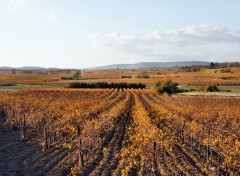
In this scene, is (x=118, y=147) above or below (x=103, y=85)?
below

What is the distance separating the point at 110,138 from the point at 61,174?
295 inches

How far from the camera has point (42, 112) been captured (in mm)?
23453

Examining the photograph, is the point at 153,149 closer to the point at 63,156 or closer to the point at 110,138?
the point at 63,156

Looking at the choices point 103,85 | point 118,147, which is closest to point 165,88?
point 103,85

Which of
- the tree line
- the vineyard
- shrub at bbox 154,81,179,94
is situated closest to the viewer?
the vineyard

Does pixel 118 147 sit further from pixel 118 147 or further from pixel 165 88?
pixel 165 88

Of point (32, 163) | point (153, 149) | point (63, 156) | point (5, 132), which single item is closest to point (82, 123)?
point (63, 156)

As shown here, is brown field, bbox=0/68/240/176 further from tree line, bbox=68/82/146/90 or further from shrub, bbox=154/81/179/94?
tree line, bbox=68/82/146/90

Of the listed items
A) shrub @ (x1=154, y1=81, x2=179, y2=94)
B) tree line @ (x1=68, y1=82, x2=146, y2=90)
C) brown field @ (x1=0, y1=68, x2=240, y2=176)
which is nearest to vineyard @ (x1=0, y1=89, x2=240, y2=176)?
brown field @ (x1=0, y1=68, x2=240, y2=176)

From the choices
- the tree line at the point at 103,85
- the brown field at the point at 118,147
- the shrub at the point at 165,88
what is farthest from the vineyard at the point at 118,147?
the tree line at the point at 103,85

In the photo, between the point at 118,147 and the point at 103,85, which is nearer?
the point at 118,147

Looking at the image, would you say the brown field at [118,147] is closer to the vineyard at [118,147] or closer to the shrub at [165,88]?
the vineyard at [118,147]

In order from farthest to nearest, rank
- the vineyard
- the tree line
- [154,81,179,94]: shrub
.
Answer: the tree line
[154,81,179,94]: shrub
the vineyard

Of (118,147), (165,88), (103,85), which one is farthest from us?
(103,85)
